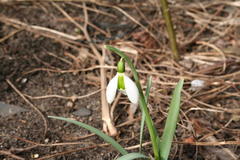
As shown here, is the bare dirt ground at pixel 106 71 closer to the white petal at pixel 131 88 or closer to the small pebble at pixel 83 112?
the small pebble at pixel 83 112

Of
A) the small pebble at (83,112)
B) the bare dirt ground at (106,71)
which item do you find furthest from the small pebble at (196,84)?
the small pebble at (83,112)

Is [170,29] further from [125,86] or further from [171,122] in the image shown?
[125,86]

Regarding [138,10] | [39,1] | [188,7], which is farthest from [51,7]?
[188,7]

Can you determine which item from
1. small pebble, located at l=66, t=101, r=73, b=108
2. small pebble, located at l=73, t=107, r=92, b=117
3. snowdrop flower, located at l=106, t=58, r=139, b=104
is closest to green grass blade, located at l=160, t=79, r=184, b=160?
snowdrop flower, located at l=106, t=58, r=139, b=104

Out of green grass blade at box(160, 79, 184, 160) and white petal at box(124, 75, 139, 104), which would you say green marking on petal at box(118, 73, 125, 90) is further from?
green grass blade at box(160, 79, 184, 160)

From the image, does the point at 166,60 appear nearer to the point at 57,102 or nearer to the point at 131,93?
the point at 57,102

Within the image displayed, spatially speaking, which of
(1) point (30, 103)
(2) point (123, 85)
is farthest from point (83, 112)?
(2) point (123, 85)
